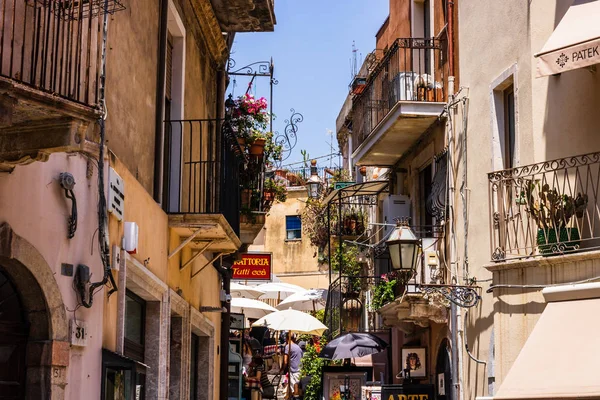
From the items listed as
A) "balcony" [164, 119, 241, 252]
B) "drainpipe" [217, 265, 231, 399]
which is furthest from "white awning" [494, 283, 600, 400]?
"drainpipe" [217, 265, 231, 399]

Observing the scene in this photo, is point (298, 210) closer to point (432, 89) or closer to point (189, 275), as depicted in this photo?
point (432, 89)

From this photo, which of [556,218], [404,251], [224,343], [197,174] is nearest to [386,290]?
[224,343]

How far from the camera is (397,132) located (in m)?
18.7

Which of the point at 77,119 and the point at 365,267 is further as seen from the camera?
the point at 365,267

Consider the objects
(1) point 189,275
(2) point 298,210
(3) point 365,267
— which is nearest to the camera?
(1) point 189,275

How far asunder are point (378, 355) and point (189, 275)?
378 inches

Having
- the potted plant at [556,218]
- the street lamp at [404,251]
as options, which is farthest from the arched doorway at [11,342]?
the street lamp at [404,251]

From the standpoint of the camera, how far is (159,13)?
12.1m

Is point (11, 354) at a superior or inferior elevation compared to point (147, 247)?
inferior

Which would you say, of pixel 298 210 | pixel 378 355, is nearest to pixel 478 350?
pixel 378 355

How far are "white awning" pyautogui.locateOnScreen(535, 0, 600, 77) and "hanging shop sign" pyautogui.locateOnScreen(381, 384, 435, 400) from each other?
6.98 meters

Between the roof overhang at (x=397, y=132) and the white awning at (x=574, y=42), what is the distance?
540 cm

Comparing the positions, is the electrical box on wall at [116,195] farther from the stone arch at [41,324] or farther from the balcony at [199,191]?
the balcony at [199,191]

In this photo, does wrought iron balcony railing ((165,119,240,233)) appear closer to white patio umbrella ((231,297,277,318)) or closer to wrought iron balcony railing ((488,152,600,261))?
wrought iron balcony railing ((488,152,600,261))
